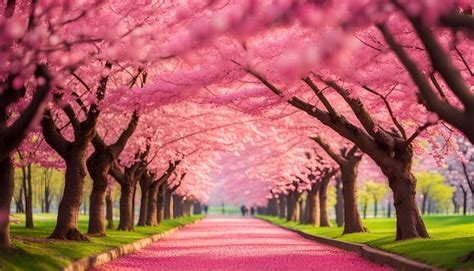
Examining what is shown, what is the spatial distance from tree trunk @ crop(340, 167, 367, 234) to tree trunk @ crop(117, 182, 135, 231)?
11182 millimetres

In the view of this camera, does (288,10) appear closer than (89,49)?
Yes

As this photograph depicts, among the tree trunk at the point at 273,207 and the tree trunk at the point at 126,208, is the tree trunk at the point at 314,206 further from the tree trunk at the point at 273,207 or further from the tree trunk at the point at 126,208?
the tree trunk at the point at 273,207

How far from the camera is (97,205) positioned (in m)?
28.1

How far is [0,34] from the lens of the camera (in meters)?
9.62

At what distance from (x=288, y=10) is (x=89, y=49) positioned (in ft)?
45.6

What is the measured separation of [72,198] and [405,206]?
1029 centimetres

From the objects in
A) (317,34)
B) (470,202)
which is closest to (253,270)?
(317,34)

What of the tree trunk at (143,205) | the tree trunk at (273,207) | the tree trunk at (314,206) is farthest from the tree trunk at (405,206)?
the tree trunk at (273,207)

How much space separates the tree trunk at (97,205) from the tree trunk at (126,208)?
9.17 meters

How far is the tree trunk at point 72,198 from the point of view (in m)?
22.6

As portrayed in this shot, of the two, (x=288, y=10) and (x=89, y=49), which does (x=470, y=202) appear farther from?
(x=288, y=10)

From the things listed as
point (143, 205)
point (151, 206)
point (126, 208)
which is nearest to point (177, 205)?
point (151, 206)

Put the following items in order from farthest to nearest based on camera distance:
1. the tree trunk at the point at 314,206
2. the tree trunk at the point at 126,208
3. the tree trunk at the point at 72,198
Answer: the tree trunk at the point at 314,206
the tree trunk at the point at 126,208
the tree trunk at the point at 72,198


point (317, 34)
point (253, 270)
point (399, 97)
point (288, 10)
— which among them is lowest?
point (253, 270)
